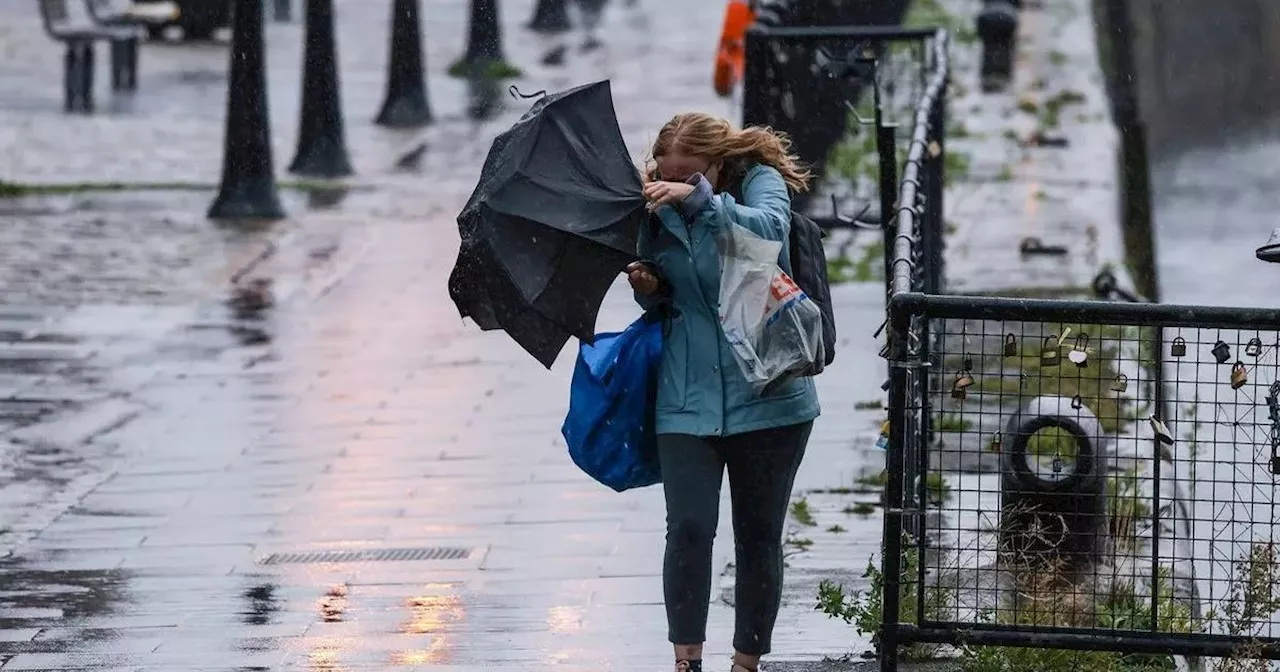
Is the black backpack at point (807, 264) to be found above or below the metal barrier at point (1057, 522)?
above

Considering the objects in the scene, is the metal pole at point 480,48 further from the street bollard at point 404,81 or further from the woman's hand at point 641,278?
the woman's hand at point 641,278

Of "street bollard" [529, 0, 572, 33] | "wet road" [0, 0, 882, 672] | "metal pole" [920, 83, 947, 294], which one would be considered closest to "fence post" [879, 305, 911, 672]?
"wet road" [0, 0, 882, 672]

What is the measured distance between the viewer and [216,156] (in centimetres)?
1977

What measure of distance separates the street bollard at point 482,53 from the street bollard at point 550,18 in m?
2.59

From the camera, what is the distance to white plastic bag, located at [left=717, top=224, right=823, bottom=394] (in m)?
6.13

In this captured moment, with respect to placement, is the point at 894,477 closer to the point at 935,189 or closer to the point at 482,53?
the point at 935,189

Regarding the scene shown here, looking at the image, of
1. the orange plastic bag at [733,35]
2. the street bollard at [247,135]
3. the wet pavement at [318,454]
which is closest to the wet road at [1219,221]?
the wet pavement at [318,454]

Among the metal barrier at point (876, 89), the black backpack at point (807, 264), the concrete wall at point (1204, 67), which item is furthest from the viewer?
the concrete wall at point (1204, 67)

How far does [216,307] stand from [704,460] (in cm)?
813

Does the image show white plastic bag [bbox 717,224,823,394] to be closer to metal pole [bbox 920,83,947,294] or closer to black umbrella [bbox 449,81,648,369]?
black umbrella [bbox 449,81,648,369]

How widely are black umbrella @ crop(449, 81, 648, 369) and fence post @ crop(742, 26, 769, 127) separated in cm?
781

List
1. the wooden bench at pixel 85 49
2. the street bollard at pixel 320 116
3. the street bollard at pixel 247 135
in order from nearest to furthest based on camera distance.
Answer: the street bollard at pixel 247 135, the street bollard at pixel 320 116, the wooden bench at pixel 85 49

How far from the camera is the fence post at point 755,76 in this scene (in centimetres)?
1397

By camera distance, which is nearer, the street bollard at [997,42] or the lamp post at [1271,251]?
the lamp post at [1271,251]
